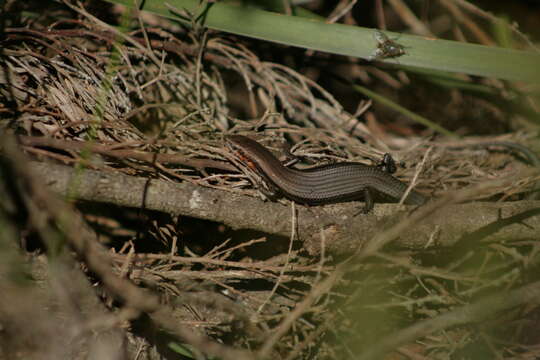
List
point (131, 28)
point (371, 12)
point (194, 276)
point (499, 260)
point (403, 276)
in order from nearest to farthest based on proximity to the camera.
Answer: point (194, 276) < point (403, 276) < point (499, 260) < point (131, 28) < point (371, 12)

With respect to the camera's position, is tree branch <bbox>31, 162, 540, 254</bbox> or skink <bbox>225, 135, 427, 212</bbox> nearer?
tree branch <bbox>31, 162, 540, 254</bbox>

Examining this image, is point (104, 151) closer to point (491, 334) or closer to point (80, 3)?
point (80, 3)

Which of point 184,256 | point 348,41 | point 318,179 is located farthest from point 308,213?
point 348,41

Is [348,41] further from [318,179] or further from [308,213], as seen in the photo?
→ [308,213]

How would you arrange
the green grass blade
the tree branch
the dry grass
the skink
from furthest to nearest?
the skink → the green grass blade → the dry grass → the tree branch

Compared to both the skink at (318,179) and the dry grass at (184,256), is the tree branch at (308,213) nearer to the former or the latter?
the dry grass at (184,256)

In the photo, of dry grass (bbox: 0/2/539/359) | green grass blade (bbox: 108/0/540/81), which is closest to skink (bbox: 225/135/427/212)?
dry grass (bbox: 0/2/539/359)

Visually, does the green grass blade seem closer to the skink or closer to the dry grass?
the dry grass

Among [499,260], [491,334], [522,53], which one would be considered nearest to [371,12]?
[522,53]
